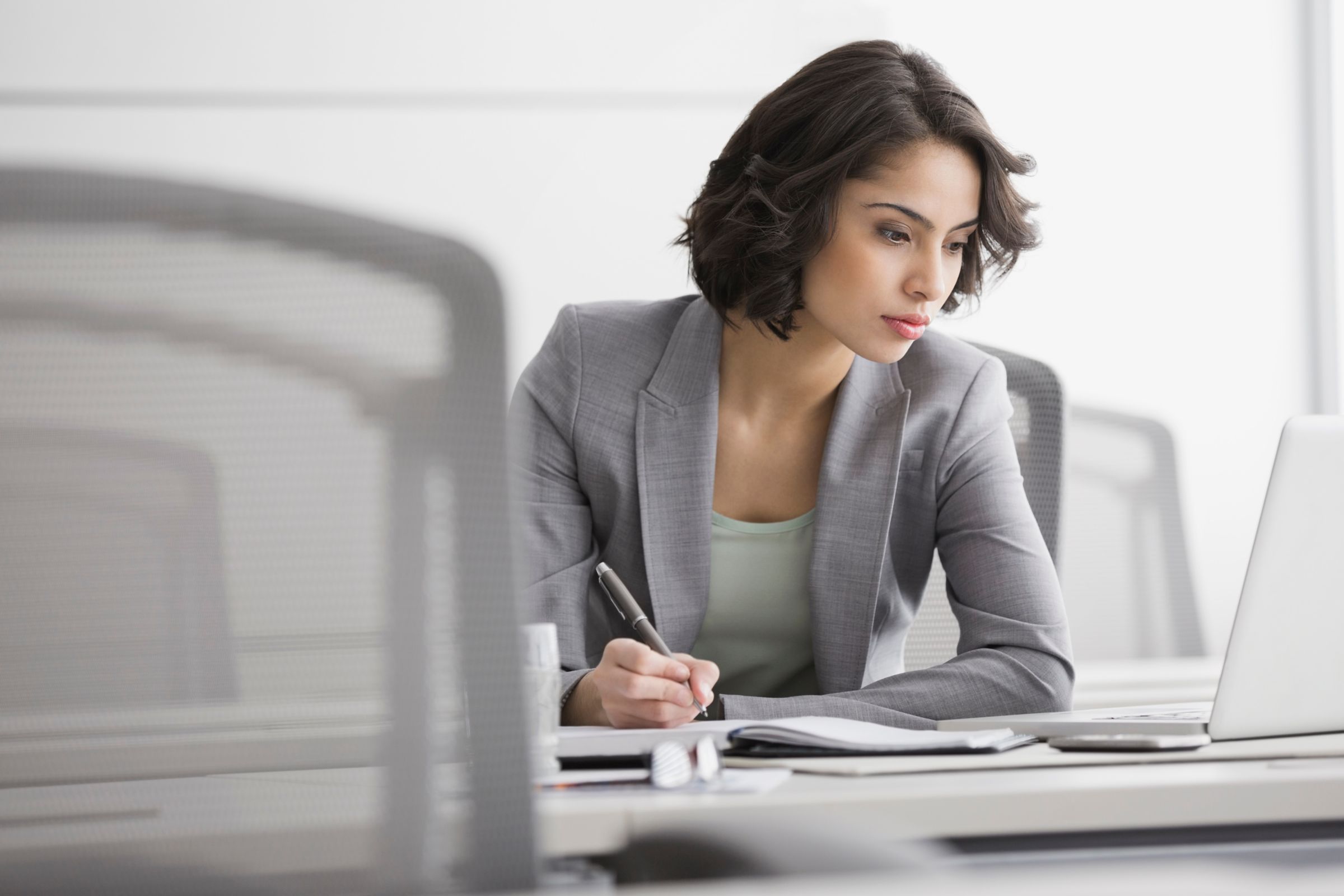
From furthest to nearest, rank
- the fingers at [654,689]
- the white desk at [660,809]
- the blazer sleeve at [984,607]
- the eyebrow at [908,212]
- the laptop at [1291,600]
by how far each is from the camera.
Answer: the eyebrow at [908,212], the blazer sleeve at [984,607], the fingers at [654,689], the laptop at [1291,600], the white desk at [660,809]

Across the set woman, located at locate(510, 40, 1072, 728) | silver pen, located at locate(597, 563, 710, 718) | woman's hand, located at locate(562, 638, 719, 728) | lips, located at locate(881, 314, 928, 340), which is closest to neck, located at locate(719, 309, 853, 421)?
woman, located at locate(510, 40, 1072, 728)

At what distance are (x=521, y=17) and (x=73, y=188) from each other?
2.36 m

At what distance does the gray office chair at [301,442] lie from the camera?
48 cm

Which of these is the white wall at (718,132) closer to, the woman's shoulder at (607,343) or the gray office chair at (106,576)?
the woman's shoulder at (607,343)

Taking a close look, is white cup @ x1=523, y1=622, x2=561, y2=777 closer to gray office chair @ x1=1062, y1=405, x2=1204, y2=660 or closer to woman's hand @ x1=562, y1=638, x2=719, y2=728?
woman's hand @ x1=562, y1=638, x2=719, y2=728

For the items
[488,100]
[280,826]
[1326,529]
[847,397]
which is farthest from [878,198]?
[488,100]

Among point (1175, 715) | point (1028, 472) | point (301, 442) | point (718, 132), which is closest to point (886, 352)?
point (1028, 472)

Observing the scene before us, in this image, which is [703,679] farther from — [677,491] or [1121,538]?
[1121,538]

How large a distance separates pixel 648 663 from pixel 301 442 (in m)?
0.58

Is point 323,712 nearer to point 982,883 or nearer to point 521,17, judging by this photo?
point 982,883

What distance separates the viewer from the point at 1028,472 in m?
1.65

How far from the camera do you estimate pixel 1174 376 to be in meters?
2.96

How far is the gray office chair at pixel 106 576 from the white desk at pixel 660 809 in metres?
0.04

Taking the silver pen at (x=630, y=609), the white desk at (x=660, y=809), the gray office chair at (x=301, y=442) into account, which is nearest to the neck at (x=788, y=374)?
the silver pen at (x=630, y=609)
